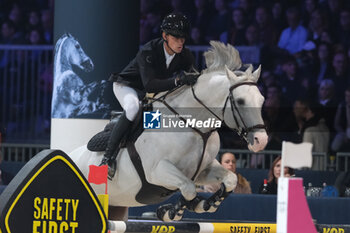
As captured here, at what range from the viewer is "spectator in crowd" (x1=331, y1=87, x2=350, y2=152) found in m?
8.40

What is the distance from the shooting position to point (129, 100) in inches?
223

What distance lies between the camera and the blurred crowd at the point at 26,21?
10.4 metres

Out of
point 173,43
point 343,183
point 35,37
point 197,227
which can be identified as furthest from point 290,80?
point 197,227

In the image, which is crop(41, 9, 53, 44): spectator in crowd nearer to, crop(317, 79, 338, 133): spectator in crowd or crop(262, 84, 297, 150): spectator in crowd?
crop(262, 84, 297, 150): spectator in crowd

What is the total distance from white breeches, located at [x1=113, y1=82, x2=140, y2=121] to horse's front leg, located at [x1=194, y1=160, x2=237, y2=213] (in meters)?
0.62

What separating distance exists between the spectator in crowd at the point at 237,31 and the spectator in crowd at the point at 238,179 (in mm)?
2197

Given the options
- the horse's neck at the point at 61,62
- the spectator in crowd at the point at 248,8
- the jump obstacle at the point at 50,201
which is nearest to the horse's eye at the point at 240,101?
the jump obstacle at the point at 50,201

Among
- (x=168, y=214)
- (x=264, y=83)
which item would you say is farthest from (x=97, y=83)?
(x=264, y=83)

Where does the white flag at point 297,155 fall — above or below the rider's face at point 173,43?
below

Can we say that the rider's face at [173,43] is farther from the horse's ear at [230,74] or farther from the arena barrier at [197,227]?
the arena barrier at [197,227]

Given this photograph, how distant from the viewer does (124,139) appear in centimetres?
575

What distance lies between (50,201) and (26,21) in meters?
7.11

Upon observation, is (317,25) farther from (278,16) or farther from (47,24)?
(47,24)

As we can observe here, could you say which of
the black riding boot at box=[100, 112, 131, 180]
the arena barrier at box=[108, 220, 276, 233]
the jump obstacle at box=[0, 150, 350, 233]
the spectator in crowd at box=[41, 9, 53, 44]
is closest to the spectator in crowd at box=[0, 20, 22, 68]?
the spectator in crowd at box=[41, 9, 53, 44]
